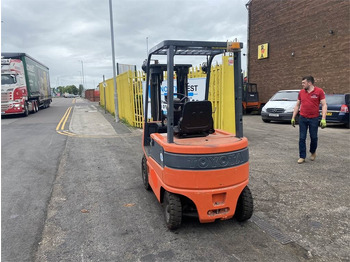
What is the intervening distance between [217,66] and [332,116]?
7044 mm

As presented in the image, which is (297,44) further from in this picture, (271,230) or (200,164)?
(200,164)

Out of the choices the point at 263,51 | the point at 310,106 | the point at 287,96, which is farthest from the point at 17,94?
the point at 263,51

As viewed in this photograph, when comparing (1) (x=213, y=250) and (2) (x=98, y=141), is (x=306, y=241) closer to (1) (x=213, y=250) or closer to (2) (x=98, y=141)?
(1) (x=213, y=250)

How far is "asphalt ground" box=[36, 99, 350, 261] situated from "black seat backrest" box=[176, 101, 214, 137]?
1.23 metres

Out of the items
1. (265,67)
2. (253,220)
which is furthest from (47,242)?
(265,67)

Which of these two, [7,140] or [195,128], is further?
[7,140]

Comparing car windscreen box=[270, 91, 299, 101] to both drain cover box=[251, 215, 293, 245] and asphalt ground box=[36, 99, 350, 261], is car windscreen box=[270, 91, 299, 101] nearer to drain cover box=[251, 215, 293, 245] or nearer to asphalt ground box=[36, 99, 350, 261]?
asphalt ground box=[36, 99, 350, 261]

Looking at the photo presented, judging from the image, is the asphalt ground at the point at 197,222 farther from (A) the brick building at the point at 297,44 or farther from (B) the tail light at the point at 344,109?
(A) the brick building at the point at 297,44

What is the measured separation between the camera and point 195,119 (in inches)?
138

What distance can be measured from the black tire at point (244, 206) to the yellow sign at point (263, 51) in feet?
64.6

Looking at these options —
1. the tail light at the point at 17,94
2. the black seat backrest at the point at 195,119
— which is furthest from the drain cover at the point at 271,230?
the tail light at the point at 17,94

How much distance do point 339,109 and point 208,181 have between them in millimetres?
11313

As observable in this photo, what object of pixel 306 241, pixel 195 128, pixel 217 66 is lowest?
pixel 306 241

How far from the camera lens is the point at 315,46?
1698cm
